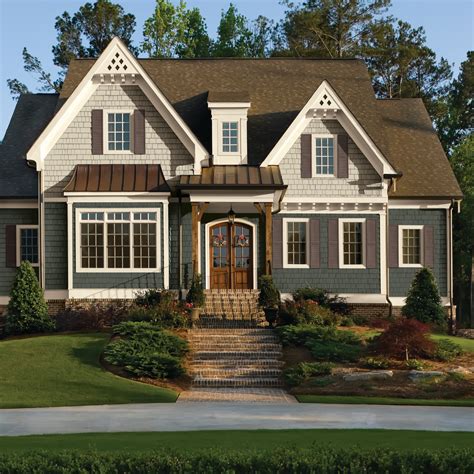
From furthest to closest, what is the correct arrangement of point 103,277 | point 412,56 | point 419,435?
point 412,56
point 103,277
point 419,435

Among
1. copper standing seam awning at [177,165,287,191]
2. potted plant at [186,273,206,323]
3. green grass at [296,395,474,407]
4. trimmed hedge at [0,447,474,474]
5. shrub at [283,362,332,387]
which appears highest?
copper standing seam awning at [177,165,287,191]

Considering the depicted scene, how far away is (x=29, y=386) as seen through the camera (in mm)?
22734

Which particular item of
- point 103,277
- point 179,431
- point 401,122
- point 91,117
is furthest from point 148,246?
point 179,431

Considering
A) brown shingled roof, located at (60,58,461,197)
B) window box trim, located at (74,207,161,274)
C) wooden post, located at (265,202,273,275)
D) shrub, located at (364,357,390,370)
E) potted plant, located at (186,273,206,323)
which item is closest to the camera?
shrub, located at (364,357,390,370)

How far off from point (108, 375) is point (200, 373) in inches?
89.1

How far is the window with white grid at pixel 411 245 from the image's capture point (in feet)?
114

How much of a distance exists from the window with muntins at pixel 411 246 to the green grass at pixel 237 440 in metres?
19.2

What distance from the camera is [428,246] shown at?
34812mm

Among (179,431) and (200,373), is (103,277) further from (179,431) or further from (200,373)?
(179,431)

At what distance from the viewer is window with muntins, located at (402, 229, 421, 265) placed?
34875 mm

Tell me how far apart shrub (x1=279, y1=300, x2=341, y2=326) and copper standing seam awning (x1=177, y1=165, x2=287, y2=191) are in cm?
399

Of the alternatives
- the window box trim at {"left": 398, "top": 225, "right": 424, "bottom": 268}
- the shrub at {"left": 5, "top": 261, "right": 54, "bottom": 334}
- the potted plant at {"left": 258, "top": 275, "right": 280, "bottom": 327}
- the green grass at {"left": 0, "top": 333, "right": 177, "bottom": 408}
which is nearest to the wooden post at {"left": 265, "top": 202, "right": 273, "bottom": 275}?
the potted plant at {"left": 258, "top": 275, "right": 280, "bottom": 327}

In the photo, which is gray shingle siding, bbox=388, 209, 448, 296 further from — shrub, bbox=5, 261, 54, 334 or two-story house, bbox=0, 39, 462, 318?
shrub, bbox=5, 261, 54, 334

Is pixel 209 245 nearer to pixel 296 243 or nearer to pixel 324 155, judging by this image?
pixel 296 243
